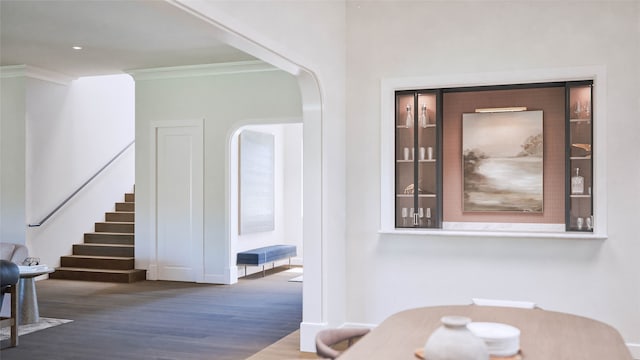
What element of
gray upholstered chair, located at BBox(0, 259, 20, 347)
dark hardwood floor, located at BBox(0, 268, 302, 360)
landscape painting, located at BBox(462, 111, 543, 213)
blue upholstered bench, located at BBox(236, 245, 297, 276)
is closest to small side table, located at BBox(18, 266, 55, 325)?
dark hardwood floor, located at BBox(0, 268, 302, 360)

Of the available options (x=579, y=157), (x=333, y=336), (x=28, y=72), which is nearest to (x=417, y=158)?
(x=579, y=157)

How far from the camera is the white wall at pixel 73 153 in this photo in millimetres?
8961

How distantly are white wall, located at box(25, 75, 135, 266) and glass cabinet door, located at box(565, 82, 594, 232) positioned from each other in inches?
288

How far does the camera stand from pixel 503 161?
5547 millimetres

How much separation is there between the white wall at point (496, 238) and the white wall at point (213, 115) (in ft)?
8.82

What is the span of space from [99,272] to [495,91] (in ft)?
20.2

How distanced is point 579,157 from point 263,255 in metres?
4.98

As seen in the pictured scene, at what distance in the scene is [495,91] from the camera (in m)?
5.64

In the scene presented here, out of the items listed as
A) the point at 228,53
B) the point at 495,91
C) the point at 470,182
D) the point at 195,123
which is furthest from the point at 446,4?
the point at 195,123

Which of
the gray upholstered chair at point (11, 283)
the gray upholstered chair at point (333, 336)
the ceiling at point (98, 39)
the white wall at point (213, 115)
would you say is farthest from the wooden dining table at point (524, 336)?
the white wall at point (213, 115)

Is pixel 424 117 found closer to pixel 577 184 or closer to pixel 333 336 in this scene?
pixel 577 184

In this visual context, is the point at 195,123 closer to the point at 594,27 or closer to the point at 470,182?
the point at 470,182

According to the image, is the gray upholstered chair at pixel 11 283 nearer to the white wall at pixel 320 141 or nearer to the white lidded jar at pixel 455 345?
the white wall at pixel 320 141

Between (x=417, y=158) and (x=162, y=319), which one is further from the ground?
(x=417, y=158)
